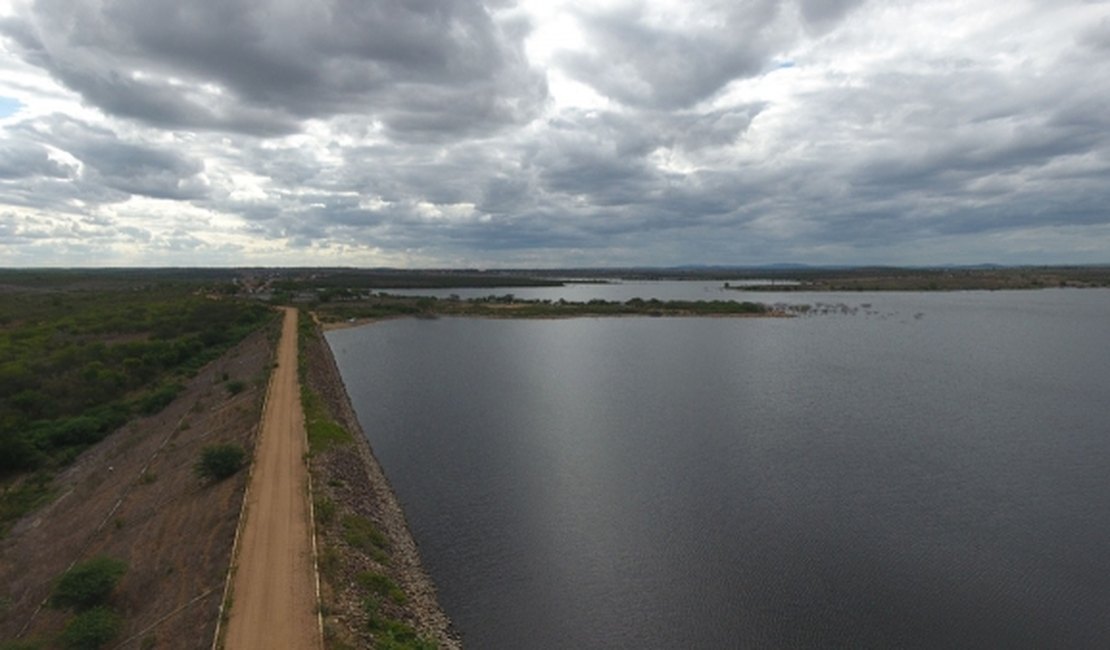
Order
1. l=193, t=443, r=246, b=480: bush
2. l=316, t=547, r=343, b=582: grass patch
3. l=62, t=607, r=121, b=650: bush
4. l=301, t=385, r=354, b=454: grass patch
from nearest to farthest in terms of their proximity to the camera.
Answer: l=62, t=607, r=121, b=650: bush → l=316, t=547, r=343, b=582: grass patch → l=193, t=443, r=246, b=480: bush → l=301, t=385, r=354, b=454: grass patch

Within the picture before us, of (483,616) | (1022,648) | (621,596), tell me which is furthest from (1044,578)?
(483,616)

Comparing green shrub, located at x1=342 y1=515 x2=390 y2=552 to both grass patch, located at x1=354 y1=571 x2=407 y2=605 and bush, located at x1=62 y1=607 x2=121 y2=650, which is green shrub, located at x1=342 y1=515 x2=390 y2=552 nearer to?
grass patch, located at x1=354 y1=571 x2=407 y2=605

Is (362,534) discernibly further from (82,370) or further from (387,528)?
(82,370)

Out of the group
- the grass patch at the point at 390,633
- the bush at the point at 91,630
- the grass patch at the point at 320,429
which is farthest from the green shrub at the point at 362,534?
the grass patch at the point at 320,429

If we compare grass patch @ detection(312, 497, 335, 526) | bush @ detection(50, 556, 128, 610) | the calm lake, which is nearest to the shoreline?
the calm lake

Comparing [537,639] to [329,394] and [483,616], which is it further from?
[329,394]

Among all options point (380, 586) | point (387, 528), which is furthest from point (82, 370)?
point (380, 586)

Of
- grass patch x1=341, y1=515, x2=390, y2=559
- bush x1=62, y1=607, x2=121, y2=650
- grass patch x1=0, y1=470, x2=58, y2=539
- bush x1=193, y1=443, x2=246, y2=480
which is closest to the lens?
bush x1=62, y1=607, x2=121, y2=650

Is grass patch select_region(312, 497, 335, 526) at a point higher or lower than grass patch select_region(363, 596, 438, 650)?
higher
